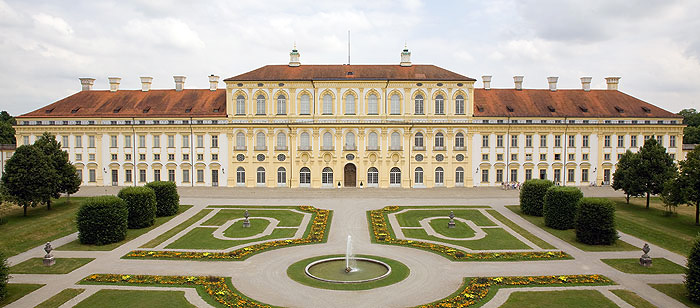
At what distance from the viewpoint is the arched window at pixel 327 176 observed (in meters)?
67.2

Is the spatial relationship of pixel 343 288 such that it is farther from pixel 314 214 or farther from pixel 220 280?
pixel 314 214

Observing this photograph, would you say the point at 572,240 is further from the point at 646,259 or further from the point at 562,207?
the point at 646,259

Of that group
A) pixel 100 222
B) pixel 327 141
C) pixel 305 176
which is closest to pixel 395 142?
pixel 327 141

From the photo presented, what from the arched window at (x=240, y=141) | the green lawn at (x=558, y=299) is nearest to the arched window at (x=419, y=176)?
the arched window at (x=240, y=141)

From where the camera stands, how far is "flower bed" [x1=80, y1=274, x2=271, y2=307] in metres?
26.2

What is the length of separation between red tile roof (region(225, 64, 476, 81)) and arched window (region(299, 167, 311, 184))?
499 inches

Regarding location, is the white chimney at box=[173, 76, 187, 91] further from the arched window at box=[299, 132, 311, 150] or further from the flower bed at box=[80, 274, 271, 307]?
the flower bed at box=[80, 274, 271, 307]

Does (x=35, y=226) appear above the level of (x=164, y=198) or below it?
below

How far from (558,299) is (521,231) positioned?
54.2 ft

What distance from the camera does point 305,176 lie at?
6750 cm

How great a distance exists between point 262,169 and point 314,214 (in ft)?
70.6

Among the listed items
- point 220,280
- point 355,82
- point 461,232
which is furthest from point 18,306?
point 355,82

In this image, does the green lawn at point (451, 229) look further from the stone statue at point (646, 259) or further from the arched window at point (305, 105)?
the arched window at point (305, 105)

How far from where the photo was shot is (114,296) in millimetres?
25938
